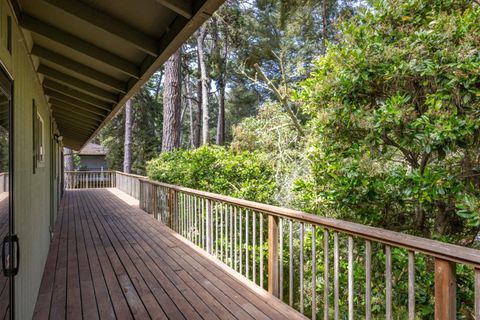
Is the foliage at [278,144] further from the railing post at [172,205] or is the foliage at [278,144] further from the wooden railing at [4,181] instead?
the wooden railing at [4,181]

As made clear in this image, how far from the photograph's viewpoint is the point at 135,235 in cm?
573

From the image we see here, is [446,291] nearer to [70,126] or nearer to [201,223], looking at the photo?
[201,223]

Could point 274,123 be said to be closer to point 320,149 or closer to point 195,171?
point 195,171

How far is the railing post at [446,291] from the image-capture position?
154cm

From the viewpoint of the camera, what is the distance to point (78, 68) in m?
3.64

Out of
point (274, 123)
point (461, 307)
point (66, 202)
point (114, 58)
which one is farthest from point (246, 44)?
point (461, 307)

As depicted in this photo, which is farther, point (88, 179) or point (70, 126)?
point (88, 179)

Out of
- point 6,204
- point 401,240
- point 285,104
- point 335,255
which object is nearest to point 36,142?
point 6,204

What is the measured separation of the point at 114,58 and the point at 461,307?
3900mm

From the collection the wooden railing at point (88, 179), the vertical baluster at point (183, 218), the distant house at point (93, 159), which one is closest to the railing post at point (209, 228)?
the vertical baluster at point (183, 218)

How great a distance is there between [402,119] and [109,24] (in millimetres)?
2530

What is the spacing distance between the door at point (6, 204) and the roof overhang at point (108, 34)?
0.83 metres

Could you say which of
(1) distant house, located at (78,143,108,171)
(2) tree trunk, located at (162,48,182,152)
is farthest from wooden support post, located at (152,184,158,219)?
(1) distant house, located at (78,143,108,171)

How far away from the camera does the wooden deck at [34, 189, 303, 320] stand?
2.81 m
